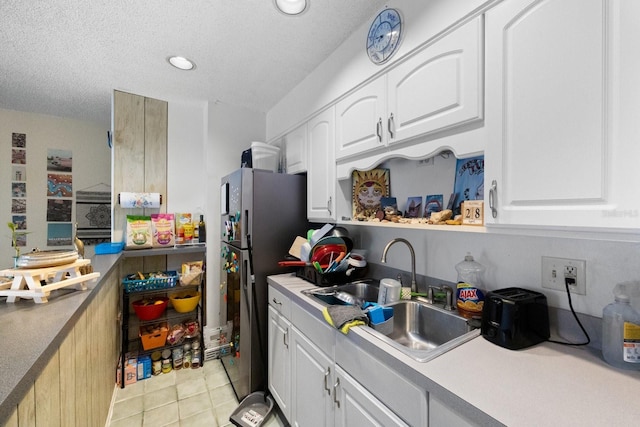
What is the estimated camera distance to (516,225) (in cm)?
88

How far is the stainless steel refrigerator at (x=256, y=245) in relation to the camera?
1868mm

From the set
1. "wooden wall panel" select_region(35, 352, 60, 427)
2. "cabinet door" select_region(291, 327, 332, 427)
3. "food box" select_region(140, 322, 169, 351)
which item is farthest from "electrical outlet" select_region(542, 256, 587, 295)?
"food box" select_region(140, 322, 169, 351)

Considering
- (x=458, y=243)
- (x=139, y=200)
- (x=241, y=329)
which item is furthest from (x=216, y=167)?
(x=458, y=243)

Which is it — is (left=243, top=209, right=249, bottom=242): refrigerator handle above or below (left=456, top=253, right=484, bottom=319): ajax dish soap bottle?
above

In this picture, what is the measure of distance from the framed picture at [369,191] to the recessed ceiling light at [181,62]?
1423 mm

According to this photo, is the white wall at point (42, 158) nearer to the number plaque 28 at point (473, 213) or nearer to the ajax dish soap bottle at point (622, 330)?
the number plaque 28 at point (473, 213)

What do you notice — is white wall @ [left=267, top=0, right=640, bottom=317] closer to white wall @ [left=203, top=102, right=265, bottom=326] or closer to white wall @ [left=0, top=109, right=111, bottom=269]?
white wall @ [left=203, top=102, right=265, bottom=326]

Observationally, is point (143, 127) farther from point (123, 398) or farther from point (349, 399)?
point (349, 399)

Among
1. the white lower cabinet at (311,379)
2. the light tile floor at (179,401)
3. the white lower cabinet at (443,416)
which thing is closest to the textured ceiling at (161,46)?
the white lower cabinet at (311,379)

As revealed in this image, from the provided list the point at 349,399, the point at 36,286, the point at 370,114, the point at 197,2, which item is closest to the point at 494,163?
the point at 370,114

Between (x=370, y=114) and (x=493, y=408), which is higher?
(x=370, y=114)

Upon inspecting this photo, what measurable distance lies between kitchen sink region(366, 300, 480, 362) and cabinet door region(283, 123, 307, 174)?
4.01 feet

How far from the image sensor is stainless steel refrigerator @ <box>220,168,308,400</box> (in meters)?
1.87

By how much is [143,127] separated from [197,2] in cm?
150
